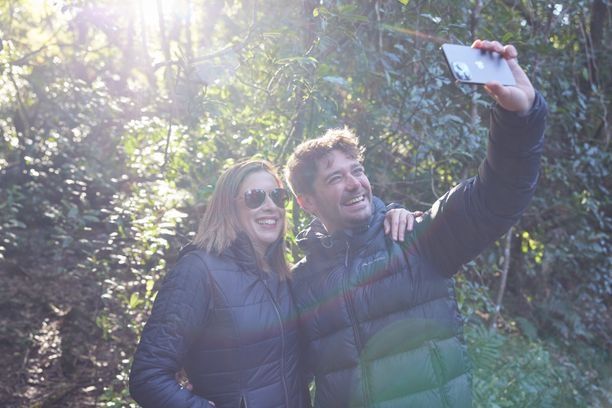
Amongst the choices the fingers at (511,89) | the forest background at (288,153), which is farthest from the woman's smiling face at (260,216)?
the fingers at (511,89)

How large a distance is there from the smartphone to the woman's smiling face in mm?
1215

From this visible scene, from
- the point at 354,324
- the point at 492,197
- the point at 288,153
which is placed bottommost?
the point at 354,324

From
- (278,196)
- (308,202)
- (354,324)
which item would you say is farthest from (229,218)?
(354,324)

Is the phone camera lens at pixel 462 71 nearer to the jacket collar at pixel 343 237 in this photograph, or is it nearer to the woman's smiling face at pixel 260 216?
the jacket collar at pixel 343 237

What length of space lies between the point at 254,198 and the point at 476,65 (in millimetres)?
1246

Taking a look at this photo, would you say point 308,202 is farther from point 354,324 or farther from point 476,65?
point 476,65

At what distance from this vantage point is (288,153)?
13.7 ft

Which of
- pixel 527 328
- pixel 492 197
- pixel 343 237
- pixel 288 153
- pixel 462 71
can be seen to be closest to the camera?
pixel 462 71

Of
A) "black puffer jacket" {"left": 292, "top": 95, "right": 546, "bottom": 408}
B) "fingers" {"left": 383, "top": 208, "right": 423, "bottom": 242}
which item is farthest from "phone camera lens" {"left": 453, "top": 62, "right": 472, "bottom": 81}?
"fingers" {"left": 383, "top": 208, "right": 423, "bottom": 242}

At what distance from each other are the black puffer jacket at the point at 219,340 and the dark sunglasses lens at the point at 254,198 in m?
0.21

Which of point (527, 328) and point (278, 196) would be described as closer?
point (278, 196)

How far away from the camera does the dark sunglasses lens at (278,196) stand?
2.83 meters

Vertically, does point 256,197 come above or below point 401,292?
above

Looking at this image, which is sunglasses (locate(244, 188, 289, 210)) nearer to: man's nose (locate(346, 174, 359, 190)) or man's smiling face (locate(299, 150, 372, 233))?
man's smiling face (locate(299, 150, 372, 233))
